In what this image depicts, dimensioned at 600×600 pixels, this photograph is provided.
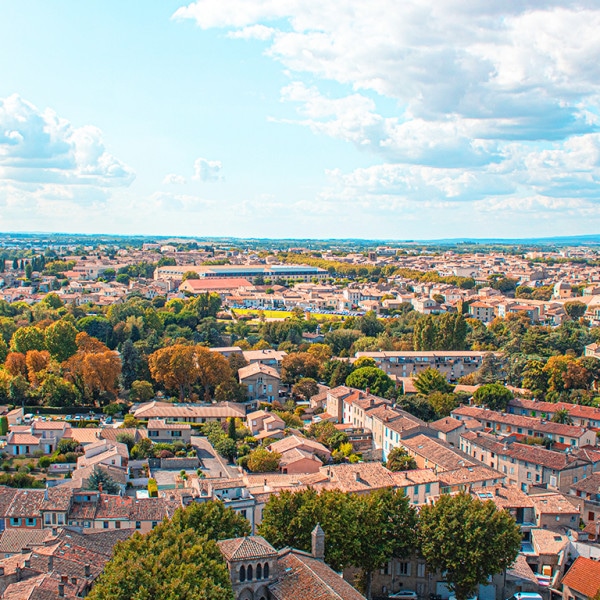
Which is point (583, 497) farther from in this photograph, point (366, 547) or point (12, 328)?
point (12, 328)

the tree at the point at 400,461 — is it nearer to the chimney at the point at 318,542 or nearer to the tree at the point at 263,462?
the tree at the point at 263,462

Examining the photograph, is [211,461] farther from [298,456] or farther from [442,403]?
[442,403]

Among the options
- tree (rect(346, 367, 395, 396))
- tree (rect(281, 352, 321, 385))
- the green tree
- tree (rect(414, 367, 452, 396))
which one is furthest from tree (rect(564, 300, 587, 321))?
the green tree

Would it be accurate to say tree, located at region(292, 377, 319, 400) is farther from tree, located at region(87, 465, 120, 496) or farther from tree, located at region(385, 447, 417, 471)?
tree, located at region(87, 465, 120, 496)

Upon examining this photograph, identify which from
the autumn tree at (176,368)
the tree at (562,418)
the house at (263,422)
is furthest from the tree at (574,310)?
the house at (263,422)

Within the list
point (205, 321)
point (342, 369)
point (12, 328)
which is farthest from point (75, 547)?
point (205, 321)
